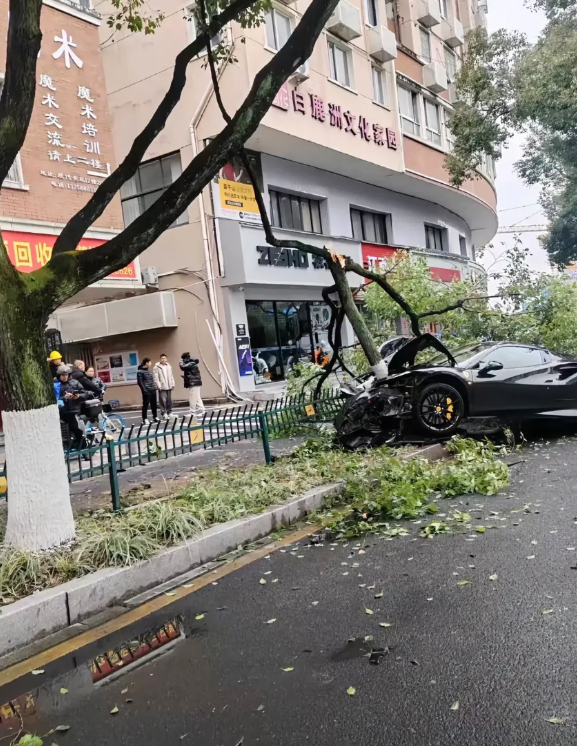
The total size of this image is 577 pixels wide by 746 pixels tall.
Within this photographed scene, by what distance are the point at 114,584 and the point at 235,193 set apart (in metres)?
14.6

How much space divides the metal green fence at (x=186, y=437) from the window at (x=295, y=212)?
33.4ft

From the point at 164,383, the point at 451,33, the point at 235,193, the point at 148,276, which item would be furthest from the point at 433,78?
the point at 164,383

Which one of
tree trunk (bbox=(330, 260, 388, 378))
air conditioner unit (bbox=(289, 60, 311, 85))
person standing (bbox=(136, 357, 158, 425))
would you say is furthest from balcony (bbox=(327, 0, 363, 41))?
tree trunk (bbox=(330, 260, 388, 378))

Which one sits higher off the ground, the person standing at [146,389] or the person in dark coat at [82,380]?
the person in dark coat at [82,380]

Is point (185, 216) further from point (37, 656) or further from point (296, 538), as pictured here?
point (37, 656)

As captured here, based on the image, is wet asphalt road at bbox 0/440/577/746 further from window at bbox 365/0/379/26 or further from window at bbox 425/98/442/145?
window at bbox 425/98/442/145

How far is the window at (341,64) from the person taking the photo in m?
19.6

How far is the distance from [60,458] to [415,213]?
75.4 feet

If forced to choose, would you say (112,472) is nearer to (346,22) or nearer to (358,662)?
(358,662)

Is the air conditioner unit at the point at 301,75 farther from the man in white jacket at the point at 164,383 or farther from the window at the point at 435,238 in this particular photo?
the window at the point at 435,238

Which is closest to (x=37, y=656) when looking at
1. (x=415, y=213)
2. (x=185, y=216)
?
(x=185, y=216)

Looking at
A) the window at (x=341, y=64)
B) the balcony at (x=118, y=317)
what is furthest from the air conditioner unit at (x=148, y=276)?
the window at (x=341, y=64)

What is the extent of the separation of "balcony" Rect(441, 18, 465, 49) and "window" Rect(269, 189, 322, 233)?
1257cm

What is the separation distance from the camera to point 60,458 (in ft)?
16.2
